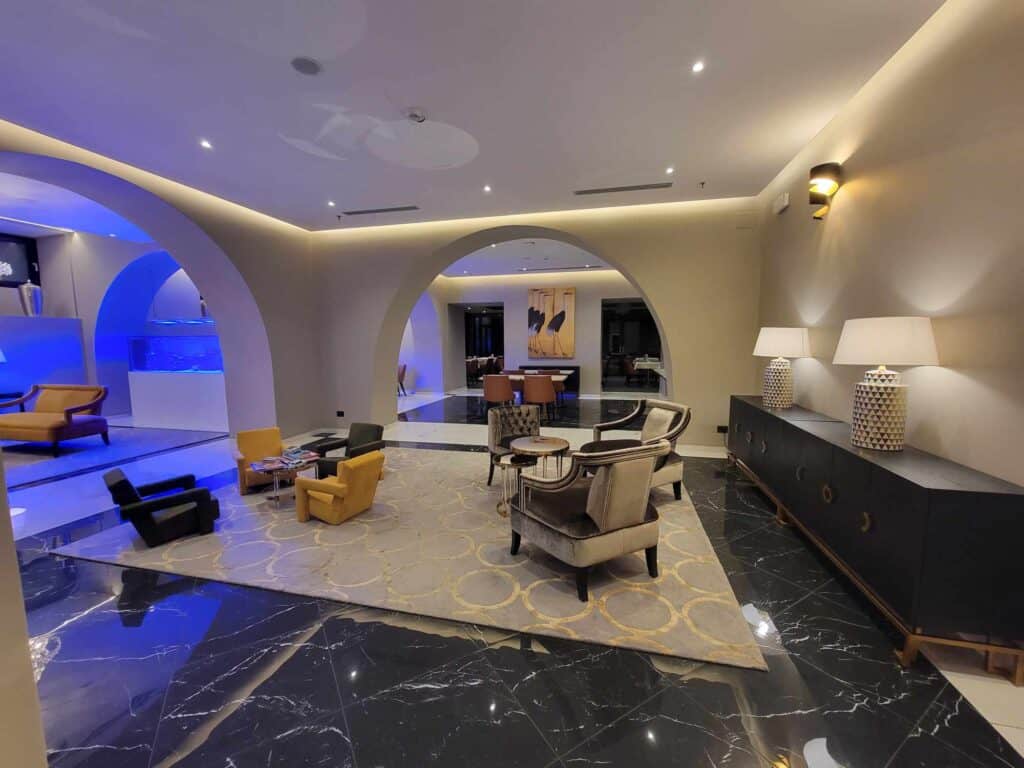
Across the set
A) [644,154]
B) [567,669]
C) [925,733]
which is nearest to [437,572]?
[567,669]

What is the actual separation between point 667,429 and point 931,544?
2.45m

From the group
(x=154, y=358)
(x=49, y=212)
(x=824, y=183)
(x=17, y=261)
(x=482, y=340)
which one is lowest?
(x=154, y=358)

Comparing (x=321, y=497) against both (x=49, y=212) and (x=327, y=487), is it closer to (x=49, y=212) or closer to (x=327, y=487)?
(x=327, y=487)

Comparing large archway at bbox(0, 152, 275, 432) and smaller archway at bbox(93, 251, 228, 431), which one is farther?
smaller archway at bbox(93, 251, 228, 431)

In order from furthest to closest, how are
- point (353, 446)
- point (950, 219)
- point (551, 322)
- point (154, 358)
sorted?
1. point (551, 322)
2. point (154, 358)
3. point (353, 446)
4. point (950, 219)

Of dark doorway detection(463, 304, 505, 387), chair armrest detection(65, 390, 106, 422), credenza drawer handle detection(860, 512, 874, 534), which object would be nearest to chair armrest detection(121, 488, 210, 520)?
chair armrest detection(65, 390, 106, 422)

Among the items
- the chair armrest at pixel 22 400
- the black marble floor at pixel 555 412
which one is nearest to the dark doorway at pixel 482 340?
the black marble floor at pixel 555 412

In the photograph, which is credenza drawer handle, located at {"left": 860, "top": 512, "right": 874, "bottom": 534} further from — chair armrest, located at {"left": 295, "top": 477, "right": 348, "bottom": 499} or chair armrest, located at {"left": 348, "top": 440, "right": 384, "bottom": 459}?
chair armrest, located at {"left": 348, "top": 440, "right": 384, "bottom": 459}

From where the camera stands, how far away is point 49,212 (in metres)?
7.31

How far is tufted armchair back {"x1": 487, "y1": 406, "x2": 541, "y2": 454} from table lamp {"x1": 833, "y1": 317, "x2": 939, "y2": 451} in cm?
300

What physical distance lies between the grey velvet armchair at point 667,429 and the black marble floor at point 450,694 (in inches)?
59.7

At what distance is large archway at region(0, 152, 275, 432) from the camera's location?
4.47 metres

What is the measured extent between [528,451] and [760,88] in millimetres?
3423

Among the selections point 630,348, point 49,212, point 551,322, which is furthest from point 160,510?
point 630,348
